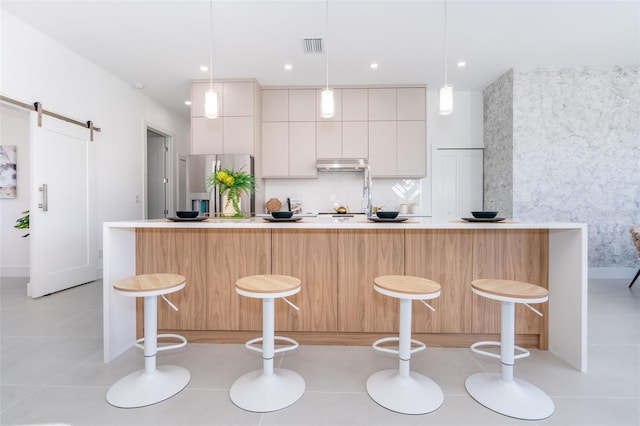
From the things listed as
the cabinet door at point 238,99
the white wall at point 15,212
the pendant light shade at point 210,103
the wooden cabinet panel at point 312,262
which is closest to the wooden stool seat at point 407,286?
the wooden cabinet panel at point 312,262

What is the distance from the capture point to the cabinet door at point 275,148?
487 cm

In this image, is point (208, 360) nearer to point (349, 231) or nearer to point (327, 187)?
point (349, 231)

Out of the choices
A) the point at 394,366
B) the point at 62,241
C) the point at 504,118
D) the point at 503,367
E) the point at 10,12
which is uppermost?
the point at 10,12

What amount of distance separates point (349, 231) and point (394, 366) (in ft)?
3.10

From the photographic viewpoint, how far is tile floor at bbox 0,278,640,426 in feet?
5.02

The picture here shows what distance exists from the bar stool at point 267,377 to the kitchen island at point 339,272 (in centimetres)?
47

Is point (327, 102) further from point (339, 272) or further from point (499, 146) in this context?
point (499, 146)

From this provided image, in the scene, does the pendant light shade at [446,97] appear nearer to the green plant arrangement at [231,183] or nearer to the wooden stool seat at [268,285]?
the green plant arrangement at [231,183]

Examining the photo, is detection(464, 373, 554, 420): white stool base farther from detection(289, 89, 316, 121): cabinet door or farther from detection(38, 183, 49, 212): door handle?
detection(38, 183, 49, 212): door handle

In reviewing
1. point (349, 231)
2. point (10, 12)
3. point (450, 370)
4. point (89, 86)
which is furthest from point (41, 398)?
point (89, 86)

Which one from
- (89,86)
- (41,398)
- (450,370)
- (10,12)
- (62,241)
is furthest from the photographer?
(89,86)

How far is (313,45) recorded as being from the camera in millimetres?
3580

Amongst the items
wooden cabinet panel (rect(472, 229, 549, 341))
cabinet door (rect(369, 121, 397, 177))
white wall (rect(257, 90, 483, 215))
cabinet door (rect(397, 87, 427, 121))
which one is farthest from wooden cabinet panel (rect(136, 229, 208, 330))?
cabinet door (rect(397, 87, 427, 121))

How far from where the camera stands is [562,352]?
209 cm
